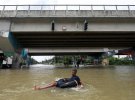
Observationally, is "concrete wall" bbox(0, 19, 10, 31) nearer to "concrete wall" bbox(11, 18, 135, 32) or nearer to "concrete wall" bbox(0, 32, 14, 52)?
"concrete wall" bbox(11, 18, 135, 32)

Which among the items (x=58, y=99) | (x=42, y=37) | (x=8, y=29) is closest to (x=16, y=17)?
(x=8, y=29)

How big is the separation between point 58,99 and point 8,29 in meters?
23.4

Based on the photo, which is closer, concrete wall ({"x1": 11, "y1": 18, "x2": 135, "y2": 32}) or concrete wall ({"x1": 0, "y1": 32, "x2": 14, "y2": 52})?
concrete wall ({"x1": 0, "y1": 32, "x2": 14, "y2": 52})

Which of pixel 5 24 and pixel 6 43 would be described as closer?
pixel 5 24

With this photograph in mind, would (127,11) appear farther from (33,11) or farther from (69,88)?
(69,88)

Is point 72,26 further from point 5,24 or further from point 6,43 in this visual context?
point 6,43

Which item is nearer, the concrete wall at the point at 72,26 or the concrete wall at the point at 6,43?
the concrete wall at the point at 6,43

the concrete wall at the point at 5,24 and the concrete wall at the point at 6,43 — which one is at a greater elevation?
the concrete wall at the point at 5,24

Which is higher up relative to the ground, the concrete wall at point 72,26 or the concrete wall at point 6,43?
the concrete wall at point 72,26

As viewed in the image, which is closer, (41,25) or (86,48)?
(41,25)

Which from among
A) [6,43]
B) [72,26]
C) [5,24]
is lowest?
[6,43]

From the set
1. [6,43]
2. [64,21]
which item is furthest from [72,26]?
[6,43]

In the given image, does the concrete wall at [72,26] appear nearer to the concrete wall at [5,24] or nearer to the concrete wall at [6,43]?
the concrete wall at [5,24]

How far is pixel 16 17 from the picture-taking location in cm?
3038
